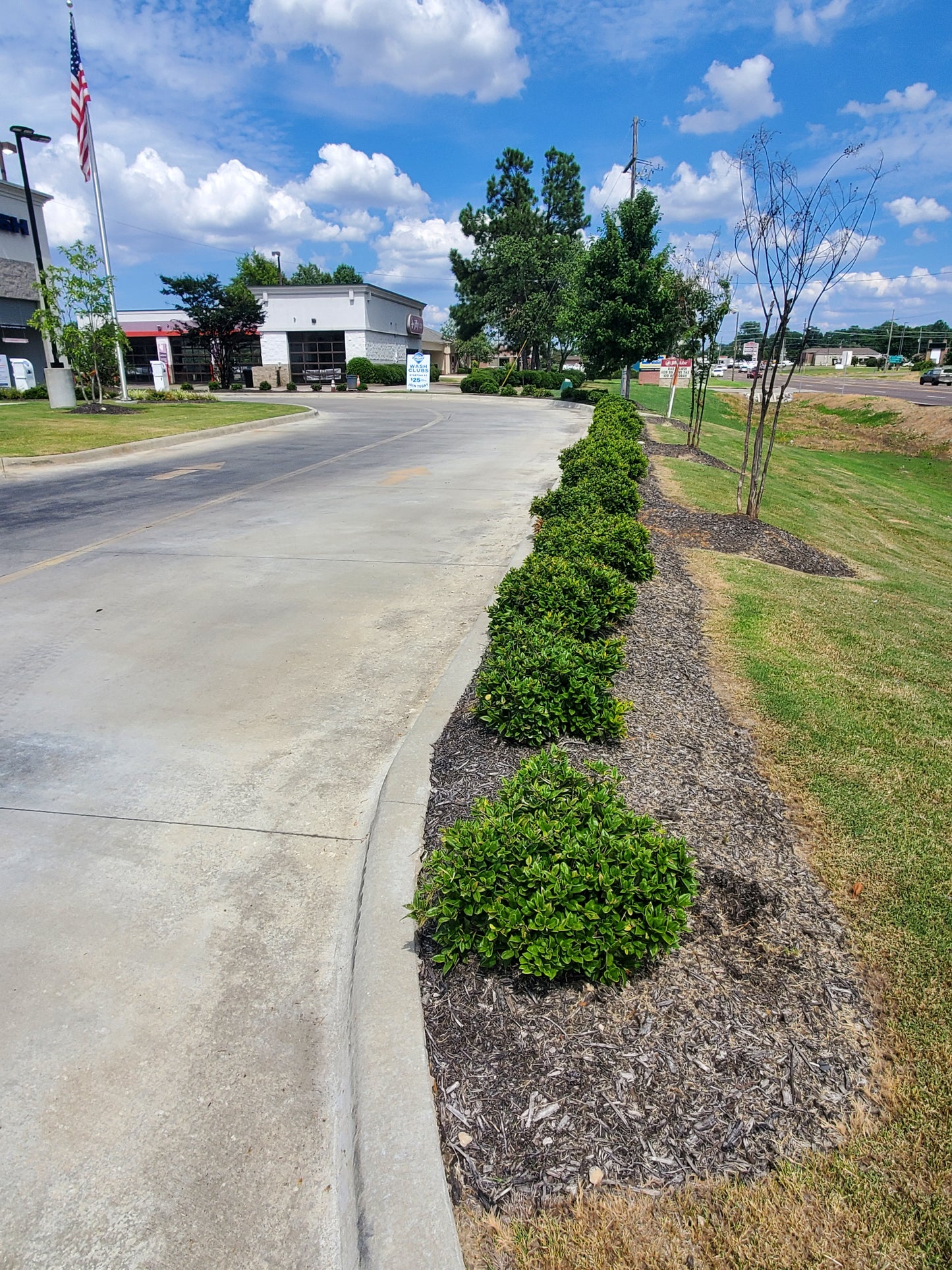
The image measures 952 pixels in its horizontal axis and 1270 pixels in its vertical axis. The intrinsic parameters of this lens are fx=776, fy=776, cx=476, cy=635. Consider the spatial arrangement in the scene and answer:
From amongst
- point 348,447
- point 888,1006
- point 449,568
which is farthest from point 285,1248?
point 348,447

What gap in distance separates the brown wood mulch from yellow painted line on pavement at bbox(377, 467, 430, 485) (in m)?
9.80

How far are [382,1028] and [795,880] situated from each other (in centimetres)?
169

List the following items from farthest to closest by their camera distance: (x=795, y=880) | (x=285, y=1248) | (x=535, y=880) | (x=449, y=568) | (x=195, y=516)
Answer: (x=195, y=516)
(x=449, y=568)
(x=795, y=880)
(x=535, y=880)
(x=285, y=1248)

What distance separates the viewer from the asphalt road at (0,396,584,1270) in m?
1.99

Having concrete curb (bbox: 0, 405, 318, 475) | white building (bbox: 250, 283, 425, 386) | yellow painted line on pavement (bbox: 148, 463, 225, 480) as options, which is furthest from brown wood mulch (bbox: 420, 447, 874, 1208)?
white building (bbox: 250, 283, 425, 386)

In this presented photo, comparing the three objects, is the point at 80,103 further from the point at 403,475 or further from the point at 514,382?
the point at 514,382

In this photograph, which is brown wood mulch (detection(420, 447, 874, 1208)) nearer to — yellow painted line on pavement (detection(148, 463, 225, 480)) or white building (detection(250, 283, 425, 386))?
yellow painted line on pavement (detection(148, 463, 225, 480))

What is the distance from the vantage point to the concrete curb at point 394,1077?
1.83 meters

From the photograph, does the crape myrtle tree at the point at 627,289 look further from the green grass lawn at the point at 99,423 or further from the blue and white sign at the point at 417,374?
the blue and white sign at the point at 417,374

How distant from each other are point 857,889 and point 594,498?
5.21m

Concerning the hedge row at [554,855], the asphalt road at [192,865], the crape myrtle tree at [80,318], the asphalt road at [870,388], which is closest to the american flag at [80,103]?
the crape myrtle tree at [80,318]

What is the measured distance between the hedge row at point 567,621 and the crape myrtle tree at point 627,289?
2084 cm

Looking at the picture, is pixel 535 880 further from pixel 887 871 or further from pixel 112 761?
pixel 112 761

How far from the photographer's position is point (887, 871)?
3109 millimetres
